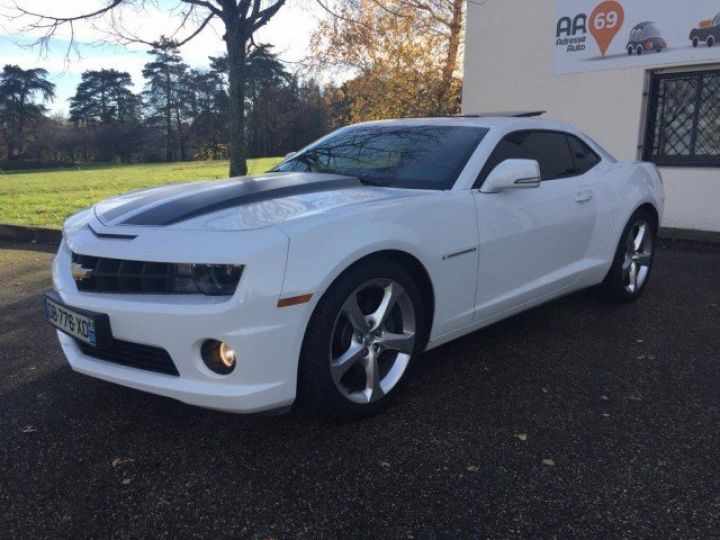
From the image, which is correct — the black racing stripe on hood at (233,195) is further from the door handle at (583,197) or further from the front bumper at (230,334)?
the door handle at (583,197)

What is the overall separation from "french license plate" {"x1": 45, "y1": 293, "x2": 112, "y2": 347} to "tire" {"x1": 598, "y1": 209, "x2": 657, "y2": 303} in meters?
3.54

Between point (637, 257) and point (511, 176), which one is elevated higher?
point (511, 176)

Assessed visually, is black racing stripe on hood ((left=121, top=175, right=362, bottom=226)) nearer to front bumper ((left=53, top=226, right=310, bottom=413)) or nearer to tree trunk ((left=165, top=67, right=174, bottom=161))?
front bumper ((left=53, top=226, right=310, bottom=413))

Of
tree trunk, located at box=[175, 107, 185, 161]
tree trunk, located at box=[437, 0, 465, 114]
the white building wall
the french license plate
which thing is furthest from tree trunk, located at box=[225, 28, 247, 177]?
tree trunk, located at box=[175, 107, 185, 161]

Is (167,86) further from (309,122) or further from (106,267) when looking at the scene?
(106,267)

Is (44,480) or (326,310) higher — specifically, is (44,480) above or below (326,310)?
below

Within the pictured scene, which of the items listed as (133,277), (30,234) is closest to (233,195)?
(133,277)

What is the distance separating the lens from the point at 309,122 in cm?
3784

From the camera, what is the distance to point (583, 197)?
4.06m

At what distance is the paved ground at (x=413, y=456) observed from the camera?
7.06 feet

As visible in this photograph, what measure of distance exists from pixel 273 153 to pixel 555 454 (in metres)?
35.3

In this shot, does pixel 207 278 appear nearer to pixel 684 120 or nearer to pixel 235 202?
pixel 235 202

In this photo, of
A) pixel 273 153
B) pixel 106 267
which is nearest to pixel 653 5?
pixel 106 267

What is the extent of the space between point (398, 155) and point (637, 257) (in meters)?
2.36
